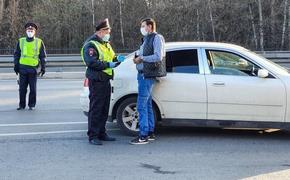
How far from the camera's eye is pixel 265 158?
273 inches

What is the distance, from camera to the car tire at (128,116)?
8188mm

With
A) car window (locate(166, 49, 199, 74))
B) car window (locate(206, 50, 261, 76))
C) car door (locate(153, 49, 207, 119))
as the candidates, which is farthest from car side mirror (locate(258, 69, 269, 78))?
car window (locate(166, 49, 199, 74))

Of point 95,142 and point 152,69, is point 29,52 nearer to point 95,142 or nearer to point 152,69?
point 95,142

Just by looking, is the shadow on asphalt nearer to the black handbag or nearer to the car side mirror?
the car side mirror

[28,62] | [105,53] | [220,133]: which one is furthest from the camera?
[28,62]

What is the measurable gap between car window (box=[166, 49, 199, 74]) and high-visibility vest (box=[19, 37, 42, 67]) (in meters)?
4.01

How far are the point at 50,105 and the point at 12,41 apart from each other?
15.8 metres

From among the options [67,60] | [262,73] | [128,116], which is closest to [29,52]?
[128,116]

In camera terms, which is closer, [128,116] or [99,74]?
[99,74]

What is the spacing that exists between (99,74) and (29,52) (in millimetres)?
3948

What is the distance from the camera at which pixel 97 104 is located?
7793 millimetres

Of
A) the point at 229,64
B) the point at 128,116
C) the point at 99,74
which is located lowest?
the point at 128,116

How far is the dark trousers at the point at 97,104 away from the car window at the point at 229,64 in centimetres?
159

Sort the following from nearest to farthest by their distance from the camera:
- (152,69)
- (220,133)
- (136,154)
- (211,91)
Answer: (136,154)
(152,69)
(211,91)
(220,133)
